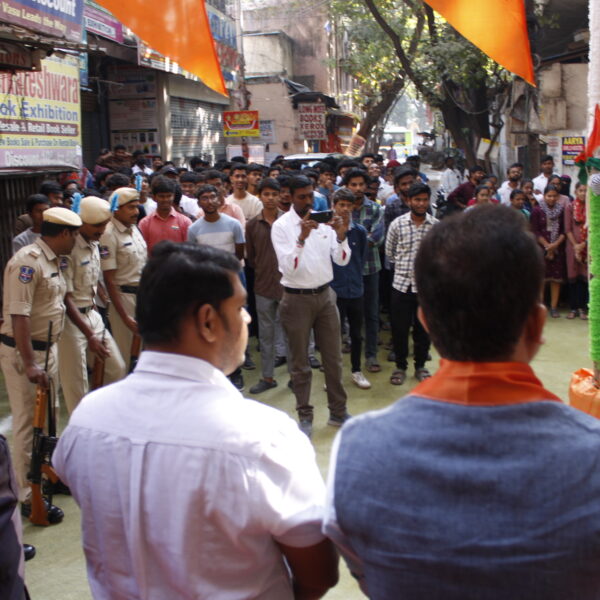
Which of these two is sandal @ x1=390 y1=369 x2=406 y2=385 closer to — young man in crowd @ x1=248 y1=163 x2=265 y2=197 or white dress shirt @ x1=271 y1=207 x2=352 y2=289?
white dress shirt @ x1=271 y1=207 x2=352 y2=289

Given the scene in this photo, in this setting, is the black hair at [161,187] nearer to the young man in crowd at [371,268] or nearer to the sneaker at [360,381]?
the young man in crowd at [371,268]

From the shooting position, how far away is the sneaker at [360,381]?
623cm

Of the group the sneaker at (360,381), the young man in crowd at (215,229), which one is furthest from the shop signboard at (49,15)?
the sneaker at (360,381)

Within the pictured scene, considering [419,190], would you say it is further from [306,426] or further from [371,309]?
[306,426]

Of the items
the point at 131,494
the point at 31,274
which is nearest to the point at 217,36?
the point at 31,274

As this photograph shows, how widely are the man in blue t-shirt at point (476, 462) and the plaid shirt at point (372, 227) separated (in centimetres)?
533

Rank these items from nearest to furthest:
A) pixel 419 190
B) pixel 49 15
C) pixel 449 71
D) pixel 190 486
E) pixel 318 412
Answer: pixel 190 486
pixel 318 412
pixel 419 190
pixel 49 15
pixel 449 71

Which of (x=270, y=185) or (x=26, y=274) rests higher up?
(x=270, y=185)

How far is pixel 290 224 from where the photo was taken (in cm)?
503

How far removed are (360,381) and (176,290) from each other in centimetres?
479

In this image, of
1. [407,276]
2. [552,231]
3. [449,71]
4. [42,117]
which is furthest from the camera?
[449,71]

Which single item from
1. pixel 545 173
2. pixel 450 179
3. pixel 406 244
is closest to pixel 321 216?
pixel 406 244

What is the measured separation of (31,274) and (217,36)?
13879 millimetres

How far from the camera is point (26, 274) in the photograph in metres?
3.79
